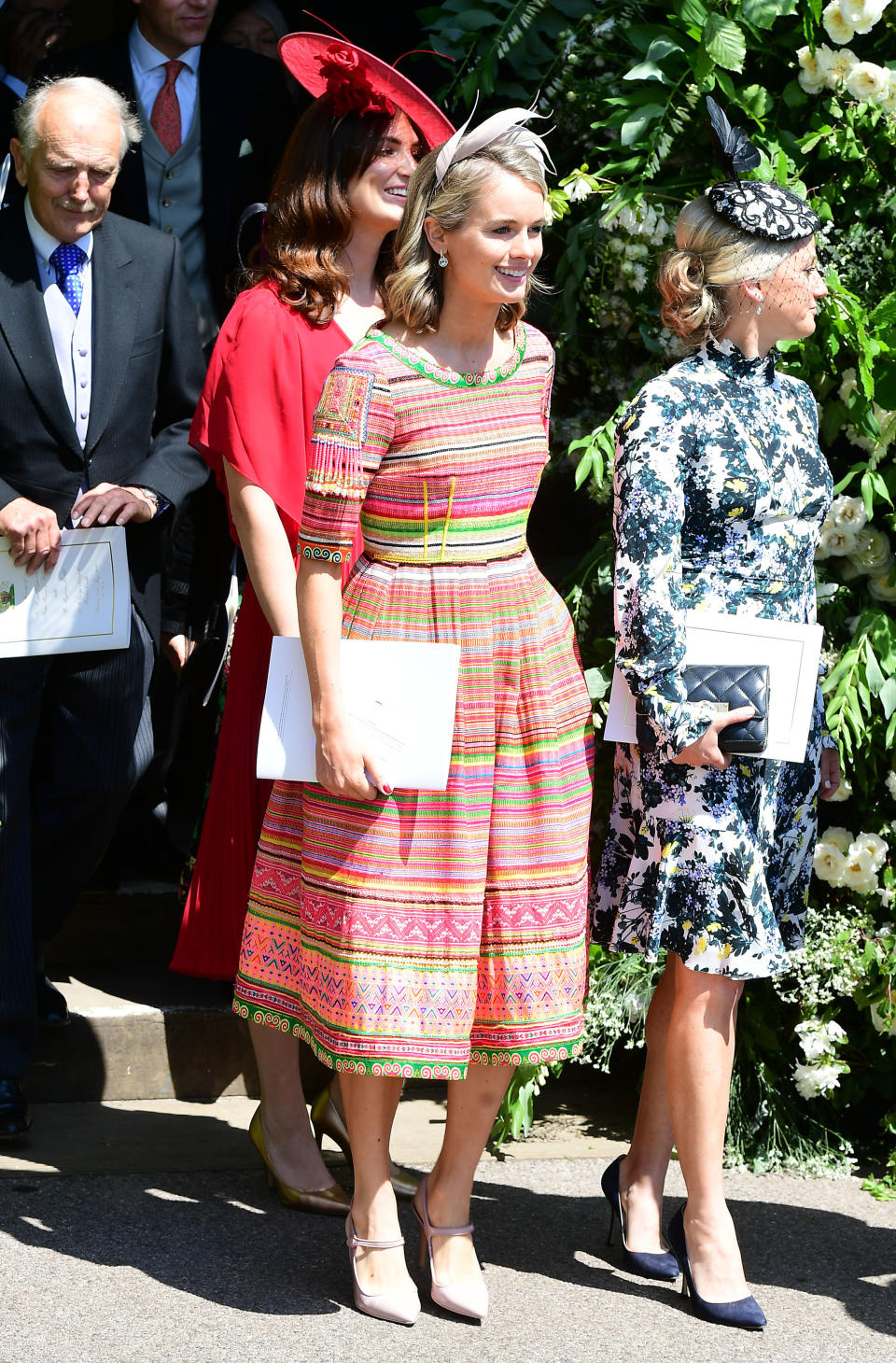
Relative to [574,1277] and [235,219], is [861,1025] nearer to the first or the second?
[574,1277]

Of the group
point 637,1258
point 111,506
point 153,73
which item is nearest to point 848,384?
point 111,506

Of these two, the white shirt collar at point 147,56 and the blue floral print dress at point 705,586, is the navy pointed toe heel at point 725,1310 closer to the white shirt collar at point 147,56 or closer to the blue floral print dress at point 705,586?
the blue floral print dress at point 705,586

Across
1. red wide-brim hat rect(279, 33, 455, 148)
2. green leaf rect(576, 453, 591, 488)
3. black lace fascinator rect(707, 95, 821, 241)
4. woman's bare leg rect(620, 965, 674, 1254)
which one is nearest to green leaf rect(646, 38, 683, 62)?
red wide-brim hat rect(279, 33, 455, 148)

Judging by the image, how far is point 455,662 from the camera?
2900mm

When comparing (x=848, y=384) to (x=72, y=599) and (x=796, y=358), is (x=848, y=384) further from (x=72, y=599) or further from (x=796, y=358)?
(x=72, y=599)

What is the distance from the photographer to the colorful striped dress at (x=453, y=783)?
2.92 meters

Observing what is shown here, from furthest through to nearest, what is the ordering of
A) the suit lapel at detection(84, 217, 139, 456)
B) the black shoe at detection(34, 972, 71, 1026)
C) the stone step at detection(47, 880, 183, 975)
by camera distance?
the stone step at detection(47, 880, 183, 975), the black shoe at detection(34, 972, 71, 1026), the suit lapel at detection(84, 217, 139, 456)

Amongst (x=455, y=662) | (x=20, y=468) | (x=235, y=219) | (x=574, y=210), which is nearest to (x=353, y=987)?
(x=455, y=662)

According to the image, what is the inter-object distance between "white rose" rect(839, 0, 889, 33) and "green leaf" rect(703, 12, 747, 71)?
0.21 meters

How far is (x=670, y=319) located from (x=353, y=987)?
4.18ft

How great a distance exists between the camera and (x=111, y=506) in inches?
148

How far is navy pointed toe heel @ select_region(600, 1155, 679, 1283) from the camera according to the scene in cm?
327

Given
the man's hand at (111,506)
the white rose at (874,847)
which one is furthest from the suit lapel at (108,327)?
the white rose at (874,847)

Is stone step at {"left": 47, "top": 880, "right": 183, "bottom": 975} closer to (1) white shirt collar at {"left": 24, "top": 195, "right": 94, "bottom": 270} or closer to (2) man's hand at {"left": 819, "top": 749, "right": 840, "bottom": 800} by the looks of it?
(1) white shirt collar at {"left": 24, "top": 195, "right": 94, "bottom": 270}
